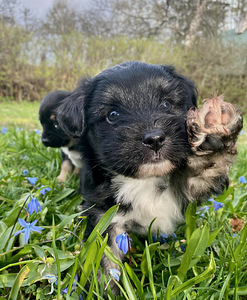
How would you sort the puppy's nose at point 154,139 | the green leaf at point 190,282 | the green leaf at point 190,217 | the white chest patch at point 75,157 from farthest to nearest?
the white chest patch at point 75,157 → the green leaf at point 190,217 → the puppy's nose at point 154,139 → the green leaf at point 190,282

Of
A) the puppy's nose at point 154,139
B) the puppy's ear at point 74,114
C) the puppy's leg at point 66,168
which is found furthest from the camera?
the puppy's leg at point 66,168

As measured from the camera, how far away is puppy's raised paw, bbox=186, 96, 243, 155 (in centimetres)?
129

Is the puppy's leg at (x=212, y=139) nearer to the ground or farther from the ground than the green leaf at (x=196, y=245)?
farther from the ground

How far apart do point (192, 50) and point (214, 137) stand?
12949 mm

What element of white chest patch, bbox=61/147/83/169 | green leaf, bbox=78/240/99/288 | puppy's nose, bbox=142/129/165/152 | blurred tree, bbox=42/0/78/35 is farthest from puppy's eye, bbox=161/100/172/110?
blurred tree, bbox=42/0/78/35

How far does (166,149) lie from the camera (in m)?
1.43

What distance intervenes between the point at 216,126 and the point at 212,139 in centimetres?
7

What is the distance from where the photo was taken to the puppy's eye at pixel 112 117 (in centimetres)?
174

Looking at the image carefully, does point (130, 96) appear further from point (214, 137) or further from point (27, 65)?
point (27, 65)

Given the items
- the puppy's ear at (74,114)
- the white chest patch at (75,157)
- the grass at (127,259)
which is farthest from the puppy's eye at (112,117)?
the white chest patch at (75,157)

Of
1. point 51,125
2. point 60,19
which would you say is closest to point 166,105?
point 51,125

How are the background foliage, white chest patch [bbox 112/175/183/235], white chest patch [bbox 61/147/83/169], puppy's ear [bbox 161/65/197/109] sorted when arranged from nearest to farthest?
white chest patch [bbox 112/175/183/235] → puppy's ear [bbox 161/65/197/109] → white chest patch [bbox 61/147/83/169] → the background foliage

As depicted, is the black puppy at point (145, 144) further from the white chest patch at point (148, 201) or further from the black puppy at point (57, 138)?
the black puppy at point (57, 138)

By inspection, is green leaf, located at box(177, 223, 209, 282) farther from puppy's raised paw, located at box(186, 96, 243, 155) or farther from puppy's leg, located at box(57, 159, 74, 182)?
puppy's leg, located at box(57, 159, 74, 182)
